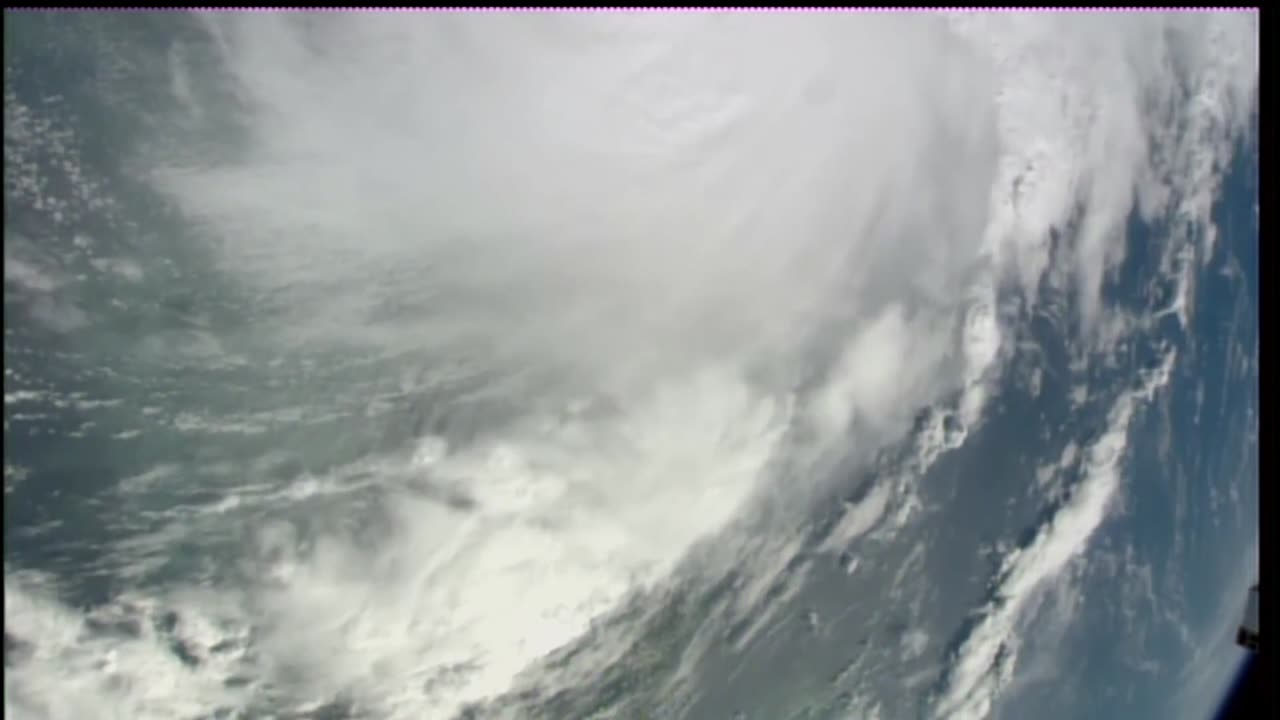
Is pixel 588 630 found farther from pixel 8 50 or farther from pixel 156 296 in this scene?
pixel 8 50

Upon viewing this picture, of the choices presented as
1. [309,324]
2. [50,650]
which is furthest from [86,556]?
[309,324]

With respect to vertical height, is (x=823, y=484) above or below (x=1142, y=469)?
above

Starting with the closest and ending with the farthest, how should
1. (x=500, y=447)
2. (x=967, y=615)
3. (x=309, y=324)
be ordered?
1. (x=309, y=324)
2. (x=500, y=447)
3. (x=967, y=615)

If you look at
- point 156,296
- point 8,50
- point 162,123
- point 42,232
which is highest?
point 8,50

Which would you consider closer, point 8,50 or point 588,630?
point 8,50

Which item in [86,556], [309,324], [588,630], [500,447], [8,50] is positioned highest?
[8,50]

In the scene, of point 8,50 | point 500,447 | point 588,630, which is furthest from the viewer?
point 588,630

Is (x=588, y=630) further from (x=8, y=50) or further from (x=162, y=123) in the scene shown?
(x=8, y=50)

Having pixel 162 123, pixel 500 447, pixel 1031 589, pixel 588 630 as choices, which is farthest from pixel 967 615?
pixel 162 123

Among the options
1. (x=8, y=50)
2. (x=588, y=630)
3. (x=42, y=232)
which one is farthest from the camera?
(x=588, y=630)
